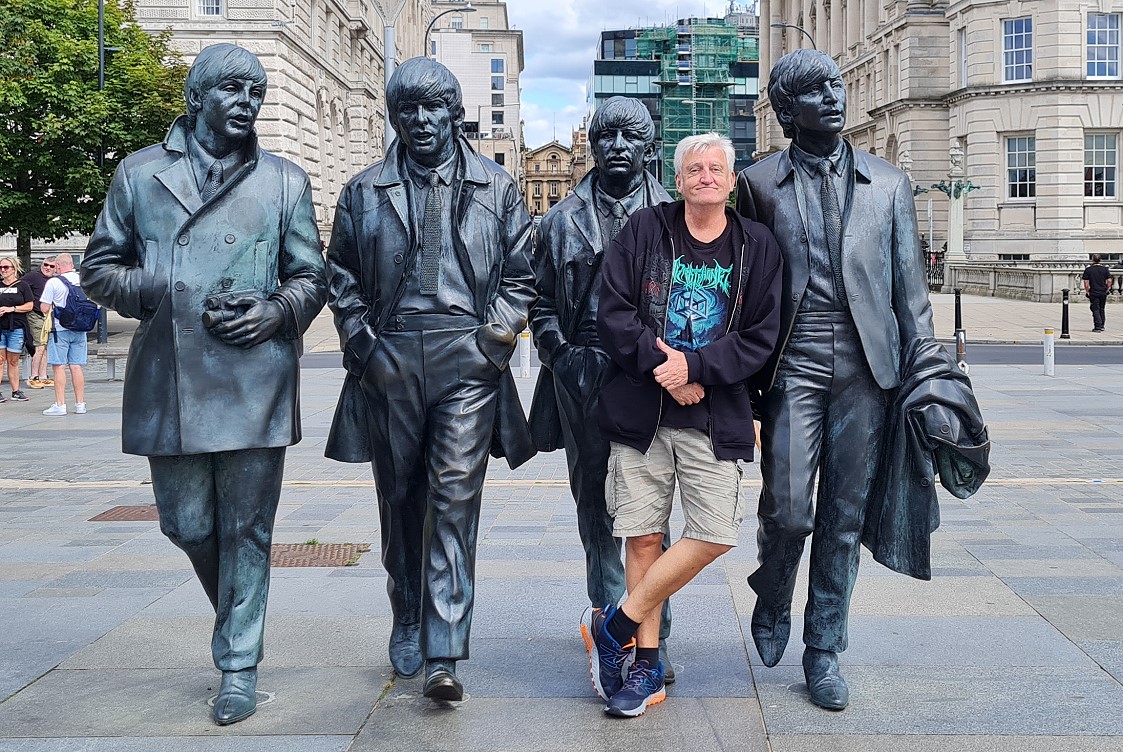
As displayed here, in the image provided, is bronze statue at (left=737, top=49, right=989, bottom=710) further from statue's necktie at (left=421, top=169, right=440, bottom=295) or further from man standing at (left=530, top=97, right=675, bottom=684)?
statue's necktie at (left=421, top=169, right=440, bottom=295)

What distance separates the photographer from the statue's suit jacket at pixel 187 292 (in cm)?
442

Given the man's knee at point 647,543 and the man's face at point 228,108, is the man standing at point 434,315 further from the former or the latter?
the man's knee at point 647,543

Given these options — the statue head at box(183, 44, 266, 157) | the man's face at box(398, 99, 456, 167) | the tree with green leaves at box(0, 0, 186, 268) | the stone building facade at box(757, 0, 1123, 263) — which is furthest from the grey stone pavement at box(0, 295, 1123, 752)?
the stone building facade at box(757, 0, 1123, 263)

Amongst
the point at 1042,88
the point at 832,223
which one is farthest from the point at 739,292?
the point at 1042,88

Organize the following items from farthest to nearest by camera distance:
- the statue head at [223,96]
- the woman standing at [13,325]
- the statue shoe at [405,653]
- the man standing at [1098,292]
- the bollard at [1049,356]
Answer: the man standing at [1098,292] → the bollard at [1049,356] → the woman standing at [13,325] → the statue shoe at [405,653] → the statue head at [223,96]

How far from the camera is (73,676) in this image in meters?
4.98

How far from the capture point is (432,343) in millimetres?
4609

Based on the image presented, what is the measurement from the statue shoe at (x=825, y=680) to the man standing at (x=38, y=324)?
13.7 metres

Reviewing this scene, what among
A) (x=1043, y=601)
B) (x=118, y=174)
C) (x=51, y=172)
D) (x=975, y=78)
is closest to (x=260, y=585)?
(x=118, y=174)

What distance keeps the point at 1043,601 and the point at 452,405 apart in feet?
10.2

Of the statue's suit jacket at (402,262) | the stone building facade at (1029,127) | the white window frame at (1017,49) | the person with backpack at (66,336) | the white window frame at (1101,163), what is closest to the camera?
the statue's suit jacket at (402,262)

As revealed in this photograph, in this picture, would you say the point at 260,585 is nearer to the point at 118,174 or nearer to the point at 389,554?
the point at 389,554

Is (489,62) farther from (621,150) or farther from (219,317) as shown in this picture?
(219,317)

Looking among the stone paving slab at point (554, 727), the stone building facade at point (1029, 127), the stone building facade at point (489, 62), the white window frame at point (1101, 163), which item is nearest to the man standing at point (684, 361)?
the stone paving slab at point (554, 727)
